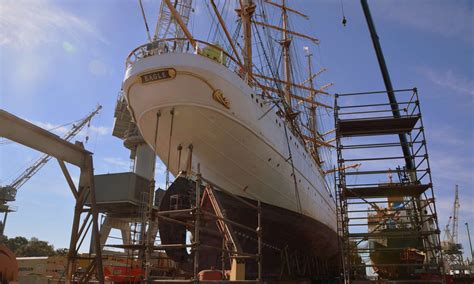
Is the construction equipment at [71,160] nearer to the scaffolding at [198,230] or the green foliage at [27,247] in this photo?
the scaffolding at [198,230]

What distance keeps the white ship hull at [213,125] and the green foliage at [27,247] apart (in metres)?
46.0

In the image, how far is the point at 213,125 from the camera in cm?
1191

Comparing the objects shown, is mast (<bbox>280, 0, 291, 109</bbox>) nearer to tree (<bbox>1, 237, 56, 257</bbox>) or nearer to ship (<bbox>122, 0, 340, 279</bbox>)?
ship (<bbox>122, 0, 340, 279</bbox>)

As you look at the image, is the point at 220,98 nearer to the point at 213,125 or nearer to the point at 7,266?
the point at 213,125

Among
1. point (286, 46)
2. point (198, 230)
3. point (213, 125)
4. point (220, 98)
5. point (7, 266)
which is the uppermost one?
point (286, 46)

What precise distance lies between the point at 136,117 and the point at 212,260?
523 cm

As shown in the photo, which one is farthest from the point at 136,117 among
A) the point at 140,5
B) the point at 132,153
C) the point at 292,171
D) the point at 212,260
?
the point at 132,153

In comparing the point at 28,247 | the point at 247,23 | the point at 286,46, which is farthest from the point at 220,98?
the point at 28,247

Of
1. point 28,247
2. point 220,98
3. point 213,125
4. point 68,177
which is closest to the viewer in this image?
point 68,177

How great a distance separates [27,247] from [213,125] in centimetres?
5419

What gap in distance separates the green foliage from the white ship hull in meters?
46.0

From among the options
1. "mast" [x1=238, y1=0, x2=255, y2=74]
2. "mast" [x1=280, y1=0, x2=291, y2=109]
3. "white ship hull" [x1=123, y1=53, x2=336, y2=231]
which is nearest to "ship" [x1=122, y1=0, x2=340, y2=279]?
"white ship hull" [x1=123, y1=53, x2=336, y2=231]

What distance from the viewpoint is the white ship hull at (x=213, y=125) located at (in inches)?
455

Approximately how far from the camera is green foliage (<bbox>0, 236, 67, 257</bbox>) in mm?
54188
